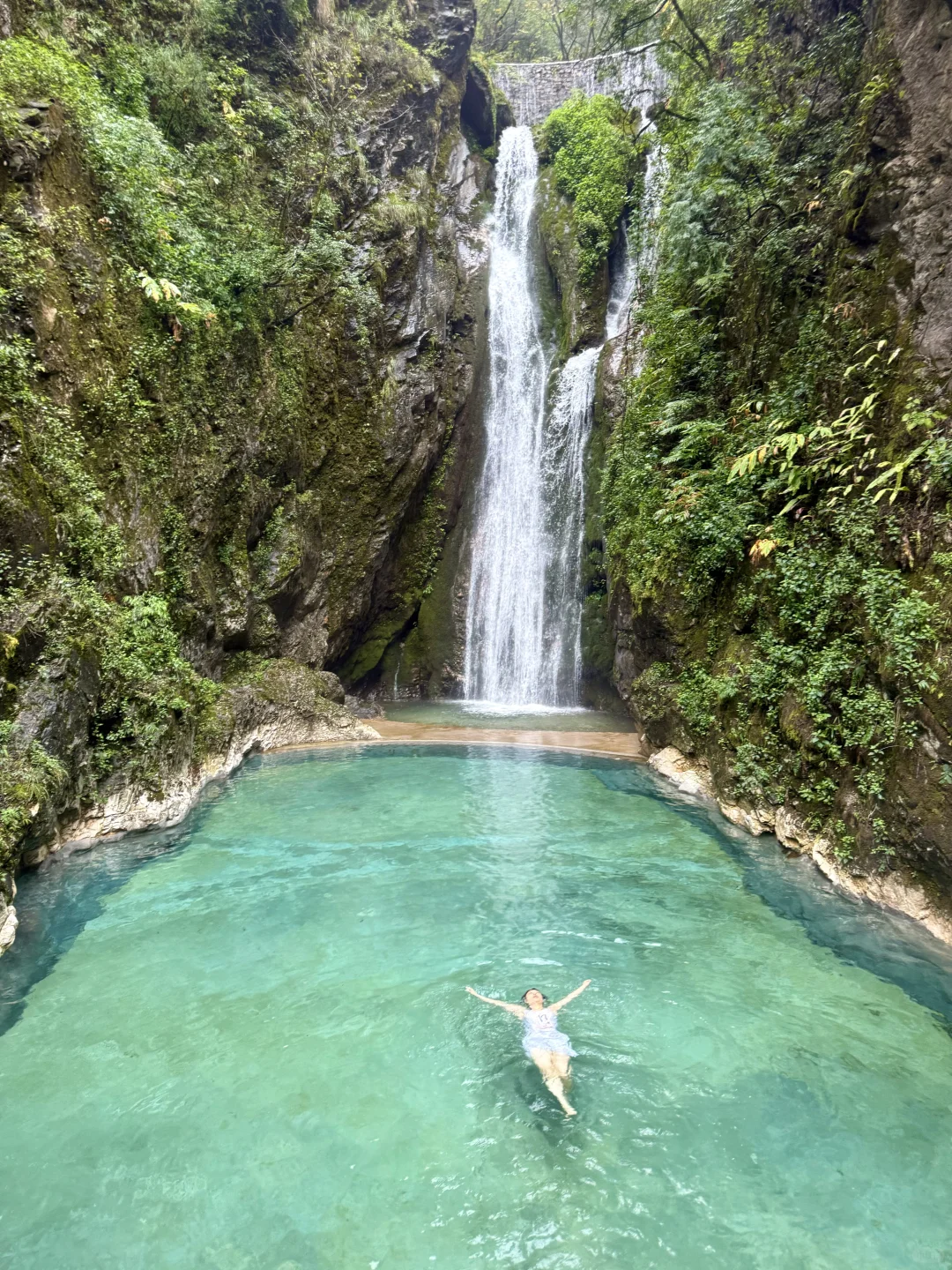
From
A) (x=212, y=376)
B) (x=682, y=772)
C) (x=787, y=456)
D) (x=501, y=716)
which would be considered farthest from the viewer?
(x=501, y=716)

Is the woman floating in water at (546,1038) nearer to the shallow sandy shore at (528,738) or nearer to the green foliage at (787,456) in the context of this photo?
the green foliage at (787,456)

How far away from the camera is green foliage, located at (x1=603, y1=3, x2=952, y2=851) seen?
6.05 meters

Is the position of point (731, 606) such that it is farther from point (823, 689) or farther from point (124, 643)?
point (124, 643)

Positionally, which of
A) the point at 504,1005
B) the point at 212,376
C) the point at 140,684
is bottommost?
the point at 504,1005

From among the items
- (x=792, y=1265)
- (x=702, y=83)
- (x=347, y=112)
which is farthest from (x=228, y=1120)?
(x=347, y=112)

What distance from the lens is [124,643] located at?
7887 mm

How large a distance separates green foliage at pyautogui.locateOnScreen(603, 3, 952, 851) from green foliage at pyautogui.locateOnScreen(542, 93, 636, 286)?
589 cm

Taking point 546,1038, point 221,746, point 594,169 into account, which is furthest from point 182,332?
point 594,169

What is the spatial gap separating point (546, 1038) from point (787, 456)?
6550 millimetres

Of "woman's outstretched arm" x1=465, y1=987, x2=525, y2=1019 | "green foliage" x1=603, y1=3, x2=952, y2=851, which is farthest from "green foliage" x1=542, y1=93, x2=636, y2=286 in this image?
"woman's outstretched arm" x1=465, y1=987, x2=525, y2=1019

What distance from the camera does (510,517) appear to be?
18.2m

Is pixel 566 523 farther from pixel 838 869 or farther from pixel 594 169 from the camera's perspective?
pixel 838 869

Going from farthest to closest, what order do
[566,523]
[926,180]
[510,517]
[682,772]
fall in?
1. [510,517]
2. [566,523]
3. [682,772]
4. [926,180]

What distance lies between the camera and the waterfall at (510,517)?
17.5 meters
